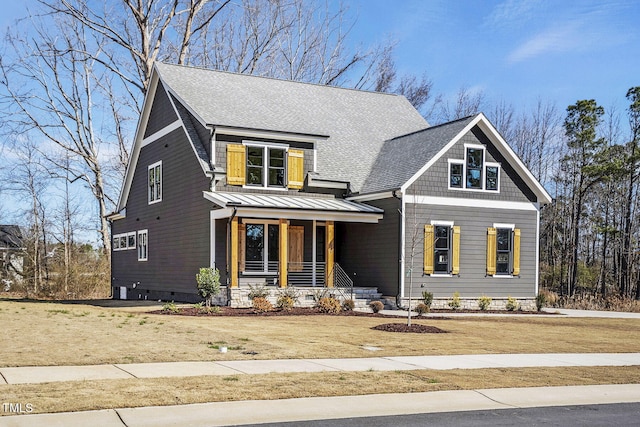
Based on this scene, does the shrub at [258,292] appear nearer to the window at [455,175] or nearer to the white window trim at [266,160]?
the white window trim at [266,160]

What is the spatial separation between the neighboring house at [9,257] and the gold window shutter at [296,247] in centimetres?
1928

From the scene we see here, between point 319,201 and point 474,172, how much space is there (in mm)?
6033

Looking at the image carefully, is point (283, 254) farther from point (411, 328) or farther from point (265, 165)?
point (411, 328)

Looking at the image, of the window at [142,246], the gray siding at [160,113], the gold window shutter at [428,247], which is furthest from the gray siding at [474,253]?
the window at [142,246]

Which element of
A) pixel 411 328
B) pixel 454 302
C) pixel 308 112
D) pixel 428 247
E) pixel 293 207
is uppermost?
pixel 308 112

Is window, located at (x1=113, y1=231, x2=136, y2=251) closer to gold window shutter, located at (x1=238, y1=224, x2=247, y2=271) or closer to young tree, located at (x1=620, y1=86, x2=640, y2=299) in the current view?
gold window shutter, located at (x1=238, y1=224, x2=247, y2=271)

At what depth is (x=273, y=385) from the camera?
9.56 meters

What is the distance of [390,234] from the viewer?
25.2m

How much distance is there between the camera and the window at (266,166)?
25.5 metres

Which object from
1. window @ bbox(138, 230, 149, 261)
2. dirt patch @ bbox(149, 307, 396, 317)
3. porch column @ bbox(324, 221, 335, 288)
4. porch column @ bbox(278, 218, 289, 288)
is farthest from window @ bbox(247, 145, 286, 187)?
window @ bbox(138, 230, 149, 261)

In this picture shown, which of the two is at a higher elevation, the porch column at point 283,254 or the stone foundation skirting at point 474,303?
the porch column at point 283,254

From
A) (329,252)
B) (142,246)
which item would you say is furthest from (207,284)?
(142,246)

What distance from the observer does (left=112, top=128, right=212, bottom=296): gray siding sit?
25.5 metres

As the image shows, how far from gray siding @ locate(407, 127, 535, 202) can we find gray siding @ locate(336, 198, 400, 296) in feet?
4.52
